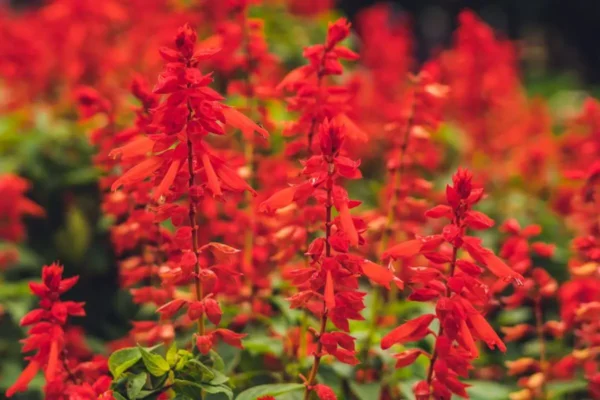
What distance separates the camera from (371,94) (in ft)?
13.4

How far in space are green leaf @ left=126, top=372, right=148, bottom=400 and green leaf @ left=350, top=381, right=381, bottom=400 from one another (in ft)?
1.91

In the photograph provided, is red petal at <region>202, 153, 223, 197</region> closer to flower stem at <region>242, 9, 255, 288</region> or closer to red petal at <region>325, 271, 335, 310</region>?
red petal at <region>325, 271, 335, 310</region>

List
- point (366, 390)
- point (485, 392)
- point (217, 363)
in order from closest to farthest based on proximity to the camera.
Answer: point (217, 363)
point (366, 390)
point (485, 392)

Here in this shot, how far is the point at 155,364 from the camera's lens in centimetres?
155

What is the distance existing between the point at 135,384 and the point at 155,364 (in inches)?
2.3

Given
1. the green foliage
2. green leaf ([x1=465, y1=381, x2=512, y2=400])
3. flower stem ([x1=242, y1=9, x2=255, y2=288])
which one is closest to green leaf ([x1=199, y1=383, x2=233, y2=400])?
the green foliage

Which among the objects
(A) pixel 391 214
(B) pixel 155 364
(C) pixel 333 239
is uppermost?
(C) pixel 333 239

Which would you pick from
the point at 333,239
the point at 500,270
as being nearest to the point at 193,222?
the point at 333,239

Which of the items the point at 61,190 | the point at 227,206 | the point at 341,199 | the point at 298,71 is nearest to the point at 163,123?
the point at 341,199

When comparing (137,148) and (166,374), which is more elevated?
(137,148)

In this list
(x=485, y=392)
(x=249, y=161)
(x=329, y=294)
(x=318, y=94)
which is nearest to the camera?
(x=329, y=294)

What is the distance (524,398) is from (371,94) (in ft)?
7.83

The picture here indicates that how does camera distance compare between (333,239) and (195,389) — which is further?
(195,389)

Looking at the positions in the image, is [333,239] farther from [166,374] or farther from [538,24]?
[538,24]
